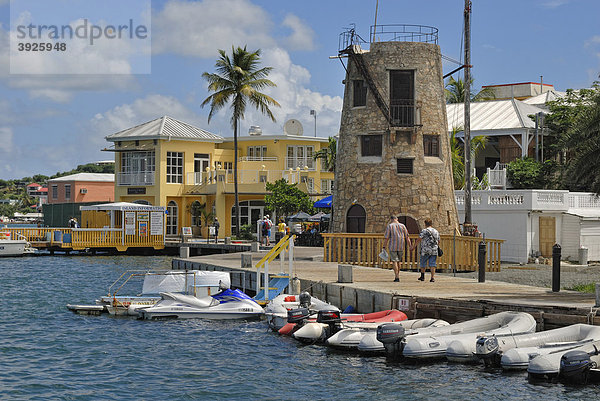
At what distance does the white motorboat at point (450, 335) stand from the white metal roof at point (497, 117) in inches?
1527

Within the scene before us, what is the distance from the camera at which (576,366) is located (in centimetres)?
1424

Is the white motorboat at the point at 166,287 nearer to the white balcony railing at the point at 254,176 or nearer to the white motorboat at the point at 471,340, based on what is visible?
the white motorboat at the point at 471,340

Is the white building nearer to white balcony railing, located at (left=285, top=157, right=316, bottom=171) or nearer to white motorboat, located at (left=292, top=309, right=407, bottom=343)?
white motorboat, located at (left=292, top=309, right=407, bottom=343)

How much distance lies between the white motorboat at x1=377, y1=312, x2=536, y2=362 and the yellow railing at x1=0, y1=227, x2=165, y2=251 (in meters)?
36.1

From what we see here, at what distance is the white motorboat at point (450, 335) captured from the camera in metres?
16.1

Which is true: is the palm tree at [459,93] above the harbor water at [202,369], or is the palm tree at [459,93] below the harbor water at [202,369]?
above

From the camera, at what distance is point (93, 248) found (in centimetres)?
5181

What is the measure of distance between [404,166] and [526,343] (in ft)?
59.9

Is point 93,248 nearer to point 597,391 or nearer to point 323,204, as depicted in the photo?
point 323,204

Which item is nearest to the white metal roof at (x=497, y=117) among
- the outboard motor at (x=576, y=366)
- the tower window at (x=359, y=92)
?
the tower window at (x=359, y=92)

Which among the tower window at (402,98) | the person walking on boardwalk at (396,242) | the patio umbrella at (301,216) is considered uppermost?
the tower window at (402,98)

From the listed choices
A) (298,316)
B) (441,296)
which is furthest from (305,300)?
(441,296)

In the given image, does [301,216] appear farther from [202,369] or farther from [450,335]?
[450,335]

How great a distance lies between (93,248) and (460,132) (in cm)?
2569
